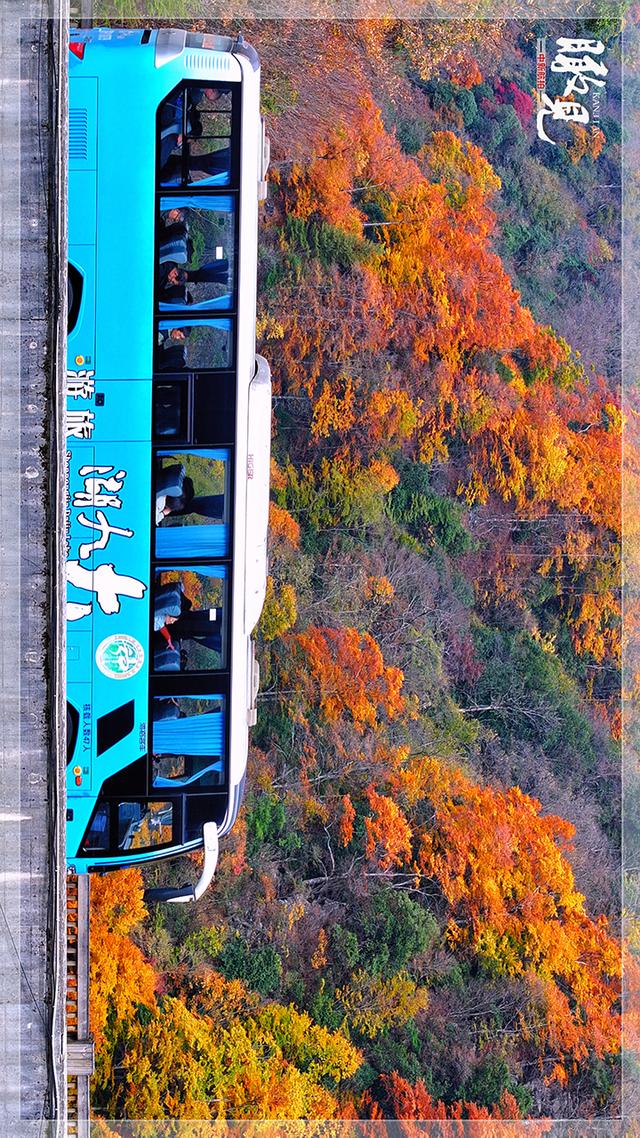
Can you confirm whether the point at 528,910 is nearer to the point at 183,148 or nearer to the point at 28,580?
the point at 28,580

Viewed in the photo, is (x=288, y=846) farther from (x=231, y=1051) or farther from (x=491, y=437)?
(x=491, y=437)

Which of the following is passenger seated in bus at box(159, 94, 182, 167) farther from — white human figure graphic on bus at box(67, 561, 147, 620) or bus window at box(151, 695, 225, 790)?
bus window at box(151, 695, 225, 790)

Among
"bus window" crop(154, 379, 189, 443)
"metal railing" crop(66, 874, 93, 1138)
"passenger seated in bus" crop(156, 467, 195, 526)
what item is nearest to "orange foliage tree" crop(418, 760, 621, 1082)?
"metal railing" crop(66, 874, 93, 1138)

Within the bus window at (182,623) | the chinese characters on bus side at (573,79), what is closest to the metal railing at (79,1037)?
the bus window at (182,623)

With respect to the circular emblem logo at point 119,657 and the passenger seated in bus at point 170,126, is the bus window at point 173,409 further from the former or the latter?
the passenger seated in bus at point 170,126

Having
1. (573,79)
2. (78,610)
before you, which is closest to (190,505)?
(78,610)

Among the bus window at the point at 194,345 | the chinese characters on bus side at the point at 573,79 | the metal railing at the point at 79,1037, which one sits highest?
the chinese characters on bus side at the point at 573,79
